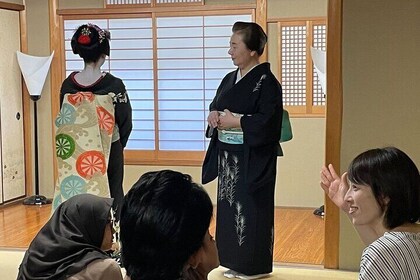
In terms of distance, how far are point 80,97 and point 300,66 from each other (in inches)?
101

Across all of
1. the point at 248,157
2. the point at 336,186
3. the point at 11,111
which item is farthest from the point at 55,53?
the point at 336,186

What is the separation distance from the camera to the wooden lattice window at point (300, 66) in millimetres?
5617

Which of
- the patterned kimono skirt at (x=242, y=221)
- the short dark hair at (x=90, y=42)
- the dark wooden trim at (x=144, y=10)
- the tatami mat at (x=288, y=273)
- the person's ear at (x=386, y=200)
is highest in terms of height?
the dark wooden trim at (x=144, y=10)

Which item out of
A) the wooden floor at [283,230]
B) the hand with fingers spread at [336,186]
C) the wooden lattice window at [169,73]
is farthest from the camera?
the wooden lattice window at [169,73]

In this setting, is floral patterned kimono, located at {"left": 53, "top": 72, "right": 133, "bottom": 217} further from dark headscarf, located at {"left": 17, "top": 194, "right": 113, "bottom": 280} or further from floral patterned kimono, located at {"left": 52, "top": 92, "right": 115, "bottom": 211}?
dark headscarf, located at {"left": 17, "top": 194, "right": 113, "bottom": 280}

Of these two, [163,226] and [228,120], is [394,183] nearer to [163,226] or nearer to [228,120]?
[163,226]

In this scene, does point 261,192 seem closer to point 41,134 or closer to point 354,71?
point 354,71

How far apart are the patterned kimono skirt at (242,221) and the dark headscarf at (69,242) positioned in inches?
48.9

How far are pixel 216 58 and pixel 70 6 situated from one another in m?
1.47

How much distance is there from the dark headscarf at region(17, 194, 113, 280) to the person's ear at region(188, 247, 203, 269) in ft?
2.84

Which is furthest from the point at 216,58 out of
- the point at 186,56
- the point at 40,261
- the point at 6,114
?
the point at 40,261

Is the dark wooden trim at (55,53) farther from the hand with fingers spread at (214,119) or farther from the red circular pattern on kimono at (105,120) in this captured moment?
the hand with fingers spread at (214,119)

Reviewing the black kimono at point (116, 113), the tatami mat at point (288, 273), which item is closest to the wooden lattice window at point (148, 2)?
the black kimono at point (116, 113)

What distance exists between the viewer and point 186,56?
19.4 feet
